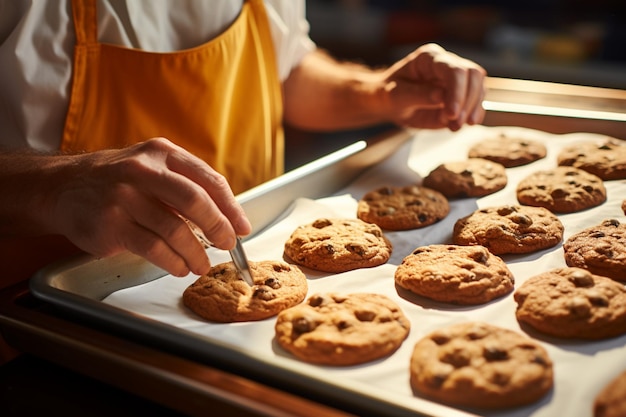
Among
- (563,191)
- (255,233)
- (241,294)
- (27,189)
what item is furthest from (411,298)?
(27,189)

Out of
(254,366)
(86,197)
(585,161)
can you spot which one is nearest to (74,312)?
(86,197)

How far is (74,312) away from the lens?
3.31ft

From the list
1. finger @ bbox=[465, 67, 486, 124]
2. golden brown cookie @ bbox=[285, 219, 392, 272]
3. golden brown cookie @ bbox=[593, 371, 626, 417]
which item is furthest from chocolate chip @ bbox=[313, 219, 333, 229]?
golden brown cookie @ bbox=[593, 371, 626, 417]

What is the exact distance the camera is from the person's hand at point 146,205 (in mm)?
942

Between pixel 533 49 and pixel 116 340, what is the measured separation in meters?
3.18

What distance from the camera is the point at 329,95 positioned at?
2059 mm

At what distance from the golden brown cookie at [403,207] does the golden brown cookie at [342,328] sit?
15.3 inches

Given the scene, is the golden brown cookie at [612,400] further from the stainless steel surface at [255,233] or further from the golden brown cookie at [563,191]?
the golden brown cookie at [563,191]

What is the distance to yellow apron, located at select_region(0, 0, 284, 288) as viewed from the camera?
1391mm

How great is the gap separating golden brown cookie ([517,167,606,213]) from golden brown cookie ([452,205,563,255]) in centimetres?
8

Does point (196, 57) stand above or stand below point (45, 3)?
below

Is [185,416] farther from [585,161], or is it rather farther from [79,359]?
[585,161]

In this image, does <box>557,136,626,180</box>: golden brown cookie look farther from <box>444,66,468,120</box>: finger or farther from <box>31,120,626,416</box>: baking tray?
<box>444,66,468,120</box>: finger

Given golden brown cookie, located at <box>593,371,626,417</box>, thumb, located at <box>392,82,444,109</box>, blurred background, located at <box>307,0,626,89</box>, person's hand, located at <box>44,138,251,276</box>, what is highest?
person's hand, located at <box>44,138,251,276</box>
